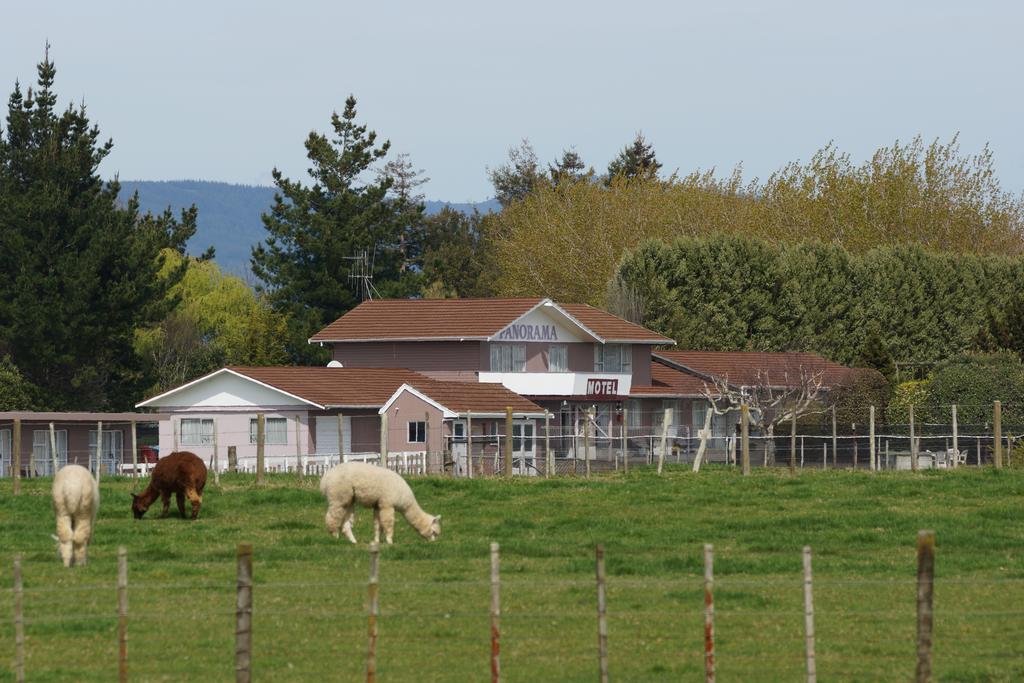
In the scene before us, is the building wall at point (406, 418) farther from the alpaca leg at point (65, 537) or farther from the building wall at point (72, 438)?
the alpaca leg at point (65, 537)

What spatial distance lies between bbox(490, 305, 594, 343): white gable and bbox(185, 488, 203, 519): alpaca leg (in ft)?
151

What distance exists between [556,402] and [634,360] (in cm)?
416

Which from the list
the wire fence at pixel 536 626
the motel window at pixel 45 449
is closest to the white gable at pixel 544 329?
the motel window at pixel 45 449

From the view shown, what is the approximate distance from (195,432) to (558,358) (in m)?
17.4

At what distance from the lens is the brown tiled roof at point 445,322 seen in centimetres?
7775

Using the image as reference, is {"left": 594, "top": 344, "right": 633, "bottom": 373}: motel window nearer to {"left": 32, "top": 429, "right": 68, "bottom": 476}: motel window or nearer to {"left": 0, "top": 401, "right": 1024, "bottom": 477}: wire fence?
{"left": 0, "top": 401, "right": 1024, "bottom": 477}: wire fence

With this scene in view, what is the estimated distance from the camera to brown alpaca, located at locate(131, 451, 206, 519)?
102 ft

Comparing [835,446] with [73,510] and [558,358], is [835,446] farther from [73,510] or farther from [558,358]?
[73,510]

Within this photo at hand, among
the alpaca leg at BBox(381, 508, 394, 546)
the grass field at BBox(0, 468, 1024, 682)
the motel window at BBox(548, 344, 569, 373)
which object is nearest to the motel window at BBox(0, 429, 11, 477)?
the motel window at BBox(548, 344, 569, 373)

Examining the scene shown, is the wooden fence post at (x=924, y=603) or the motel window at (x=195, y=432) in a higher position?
the motel window at (x=195, y=432)

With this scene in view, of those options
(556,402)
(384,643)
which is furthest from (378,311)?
(384,643)

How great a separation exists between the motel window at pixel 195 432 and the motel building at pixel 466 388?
5 centimetres

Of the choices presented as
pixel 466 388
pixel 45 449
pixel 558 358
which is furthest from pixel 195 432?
pixel 558 358

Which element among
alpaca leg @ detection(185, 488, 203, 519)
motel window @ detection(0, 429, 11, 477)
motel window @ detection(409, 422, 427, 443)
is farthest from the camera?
motel window @ detection(0, 429, 11, 477)
